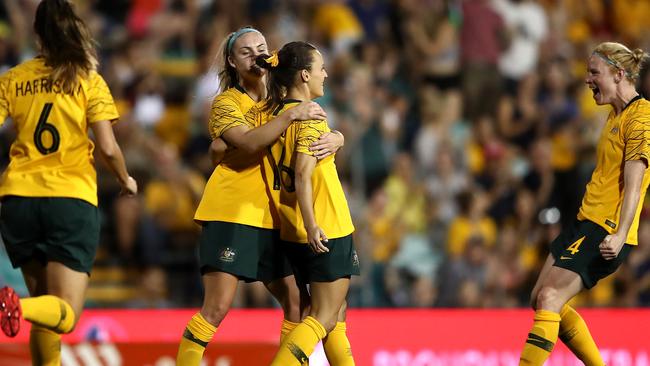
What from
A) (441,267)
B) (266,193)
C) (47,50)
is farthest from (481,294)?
(47,50)

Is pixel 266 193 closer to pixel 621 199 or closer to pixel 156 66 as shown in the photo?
pixel 621 199

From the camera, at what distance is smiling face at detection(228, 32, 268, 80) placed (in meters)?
6.29

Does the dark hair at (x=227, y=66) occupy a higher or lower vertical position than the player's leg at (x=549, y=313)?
higher

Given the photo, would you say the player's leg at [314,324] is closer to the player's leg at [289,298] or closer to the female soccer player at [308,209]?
the female soccer player at [308,209]

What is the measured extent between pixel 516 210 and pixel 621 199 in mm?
5249

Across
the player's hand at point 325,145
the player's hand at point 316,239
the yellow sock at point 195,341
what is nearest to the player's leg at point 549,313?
the player's hand at point 316,239

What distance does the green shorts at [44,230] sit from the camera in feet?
19.5

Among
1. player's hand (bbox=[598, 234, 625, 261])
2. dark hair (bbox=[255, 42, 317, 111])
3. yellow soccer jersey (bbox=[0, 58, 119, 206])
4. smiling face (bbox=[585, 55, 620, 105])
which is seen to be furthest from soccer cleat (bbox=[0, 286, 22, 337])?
smiling face (bbox=[585, 55, 620, 105])

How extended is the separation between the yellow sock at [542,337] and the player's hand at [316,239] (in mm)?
1402

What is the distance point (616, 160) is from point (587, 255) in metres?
0.55

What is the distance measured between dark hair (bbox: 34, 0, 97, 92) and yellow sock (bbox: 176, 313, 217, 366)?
4.52 ft

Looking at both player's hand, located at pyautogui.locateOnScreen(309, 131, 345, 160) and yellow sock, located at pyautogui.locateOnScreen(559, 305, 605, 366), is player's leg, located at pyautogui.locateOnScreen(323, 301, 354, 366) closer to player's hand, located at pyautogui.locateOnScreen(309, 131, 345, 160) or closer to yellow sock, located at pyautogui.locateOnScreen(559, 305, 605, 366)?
player's hand, located at pyautogui.locateOnScreen(309, 131, 345, 160)

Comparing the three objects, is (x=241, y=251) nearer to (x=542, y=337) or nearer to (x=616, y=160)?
(x=542, y=337)

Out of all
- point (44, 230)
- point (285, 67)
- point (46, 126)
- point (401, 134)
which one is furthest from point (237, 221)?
point (401, 134)
